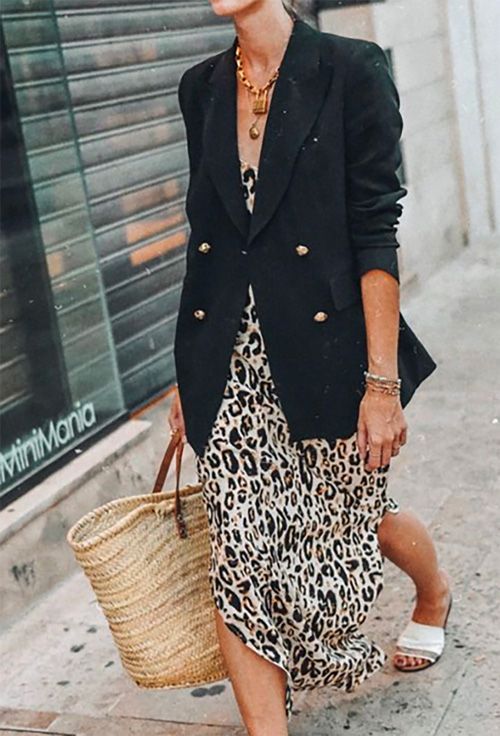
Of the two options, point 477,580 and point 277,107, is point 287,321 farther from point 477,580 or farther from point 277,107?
point 477,580

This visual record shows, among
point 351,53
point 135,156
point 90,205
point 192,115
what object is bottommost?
point 90,205

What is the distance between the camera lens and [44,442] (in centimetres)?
495

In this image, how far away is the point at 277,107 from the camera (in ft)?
10.3

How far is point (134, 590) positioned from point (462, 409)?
296 centimetres

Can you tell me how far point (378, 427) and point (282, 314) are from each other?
1.09ft

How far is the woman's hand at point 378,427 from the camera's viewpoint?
3193 millimetres

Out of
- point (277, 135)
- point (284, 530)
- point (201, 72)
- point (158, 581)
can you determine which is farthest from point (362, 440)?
point (201, 72)

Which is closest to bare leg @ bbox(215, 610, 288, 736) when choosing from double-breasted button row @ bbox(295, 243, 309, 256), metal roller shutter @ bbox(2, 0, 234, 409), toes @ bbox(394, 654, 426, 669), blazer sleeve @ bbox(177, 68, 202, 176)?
toes @ bbox(394, 654, 426, 669)

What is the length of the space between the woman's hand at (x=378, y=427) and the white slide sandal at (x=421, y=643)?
2.57 ft

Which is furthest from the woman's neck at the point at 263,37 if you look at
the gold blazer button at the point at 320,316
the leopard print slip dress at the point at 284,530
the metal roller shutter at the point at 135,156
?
the metal roller shutter at the point at 135,156

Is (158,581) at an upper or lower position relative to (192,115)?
lower

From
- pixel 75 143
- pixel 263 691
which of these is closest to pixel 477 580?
pixel 263 691

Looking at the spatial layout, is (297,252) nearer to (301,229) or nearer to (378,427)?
(301,229)

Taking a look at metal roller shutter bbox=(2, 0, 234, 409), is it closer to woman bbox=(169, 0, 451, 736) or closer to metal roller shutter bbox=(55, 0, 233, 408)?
metal roller shutter bbox=(55, 0, 233, 408)
